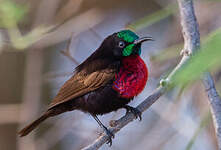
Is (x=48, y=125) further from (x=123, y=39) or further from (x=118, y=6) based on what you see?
(x=123, y=39)

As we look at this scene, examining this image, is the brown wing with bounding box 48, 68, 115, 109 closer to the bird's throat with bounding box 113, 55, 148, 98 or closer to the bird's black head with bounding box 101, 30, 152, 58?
the bird's throat with bounding box 113, 55, 148, 98

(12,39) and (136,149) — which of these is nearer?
(12,39)

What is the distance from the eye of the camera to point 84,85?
270 centimetres

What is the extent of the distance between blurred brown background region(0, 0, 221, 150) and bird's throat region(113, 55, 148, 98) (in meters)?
0.34

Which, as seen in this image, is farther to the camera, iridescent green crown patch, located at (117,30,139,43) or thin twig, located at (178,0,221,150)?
iridescent green crown patch, located at (117,30,139,43)

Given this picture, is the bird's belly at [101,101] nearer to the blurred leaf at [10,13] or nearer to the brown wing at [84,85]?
the brown wing at [84,85]

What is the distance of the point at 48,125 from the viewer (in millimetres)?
4930

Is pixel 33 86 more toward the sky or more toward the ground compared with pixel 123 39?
more toward the ground

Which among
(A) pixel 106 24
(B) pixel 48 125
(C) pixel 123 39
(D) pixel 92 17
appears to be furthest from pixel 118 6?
(C) pixel 123 39

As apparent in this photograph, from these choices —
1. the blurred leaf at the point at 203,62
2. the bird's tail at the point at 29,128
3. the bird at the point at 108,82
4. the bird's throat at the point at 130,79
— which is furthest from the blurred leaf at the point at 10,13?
the blurred leaf at the point at 203,62

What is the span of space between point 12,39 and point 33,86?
899 millimetres

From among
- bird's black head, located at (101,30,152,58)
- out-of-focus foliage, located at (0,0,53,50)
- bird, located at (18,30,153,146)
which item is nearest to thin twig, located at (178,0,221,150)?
bird, located at (18,30,153,146)

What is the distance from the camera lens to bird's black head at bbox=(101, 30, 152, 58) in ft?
8.97

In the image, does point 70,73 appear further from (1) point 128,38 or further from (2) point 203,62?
(2) point 203,62
